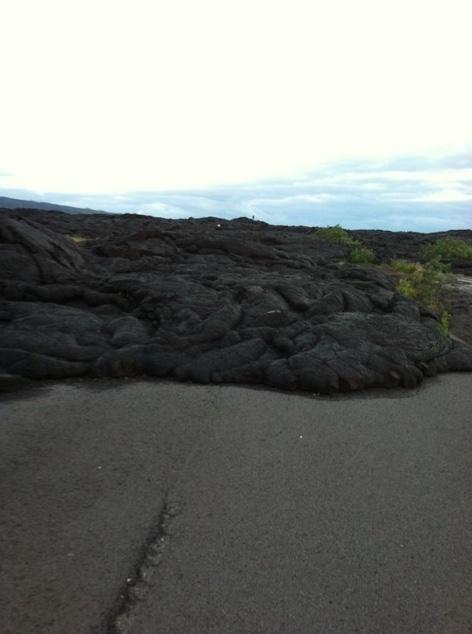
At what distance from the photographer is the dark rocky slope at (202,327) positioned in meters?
8.00

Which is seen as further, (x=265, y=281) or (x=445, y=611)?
(x=265, y=281)

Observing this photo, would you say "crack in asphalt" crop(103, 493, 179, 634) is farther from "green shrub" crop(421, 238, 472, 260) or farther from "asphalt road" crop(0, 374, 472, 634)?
"green shrub" crop(421, 238, 472, 260)

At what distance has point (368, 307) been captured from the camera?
11.7 m

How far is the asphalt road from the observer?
3.34 metres

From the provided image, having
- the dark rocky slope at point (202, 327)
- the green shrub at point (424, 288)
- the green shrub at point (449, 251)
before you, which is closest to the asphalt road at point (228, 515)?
the dark rocky slope at point (202, 327)

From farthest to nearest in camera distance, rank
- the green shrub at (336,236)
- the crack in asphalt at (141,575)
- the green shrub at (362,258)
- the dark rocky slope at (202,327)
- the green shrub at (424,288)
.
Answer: the green shrub at (336,236) < the green shrub at (362,258) < the green shrub at (424,288) < the dark rocky slope at (202,327) < the crack in asphalt at (141,575)

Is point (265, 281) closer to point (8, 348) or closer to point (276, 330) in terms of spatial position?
point (276, 330)

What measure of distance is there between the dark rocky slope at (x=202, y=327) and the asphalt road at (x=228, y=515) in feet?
2.72

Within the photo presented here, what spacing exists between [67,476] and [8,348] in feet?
12.2

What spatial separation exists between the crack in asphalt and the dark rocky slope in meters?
3.66

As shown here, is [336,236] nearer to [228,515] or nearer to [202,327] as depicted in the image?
[202,327]

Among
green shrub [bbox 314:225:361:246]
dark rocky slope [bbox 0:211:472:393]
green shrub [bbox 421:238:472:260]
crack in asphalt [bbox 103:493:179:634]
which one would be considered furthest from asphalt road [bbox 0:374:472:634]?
green shrub [bbox 314:225:361:246]

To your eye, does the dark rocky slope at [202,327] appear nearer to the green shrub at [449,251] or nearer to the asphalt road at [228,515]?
the asphalt road at [228,515]

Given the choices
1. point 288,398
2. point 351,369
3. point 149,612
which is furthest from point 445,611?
point 351,369
